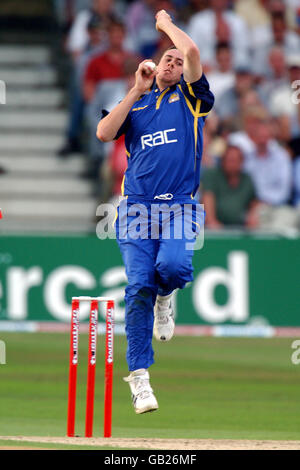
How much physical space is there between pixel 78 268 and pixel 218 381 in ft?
10.8

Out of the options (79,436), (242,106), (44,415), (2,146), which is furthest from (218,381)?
(2,146)

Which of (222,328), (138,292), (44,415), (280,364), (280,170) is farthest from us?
(280,170)

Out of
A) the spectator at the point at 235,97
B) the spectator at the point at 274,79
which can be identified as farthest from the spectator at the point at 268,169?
the spectator at the point at 274,79

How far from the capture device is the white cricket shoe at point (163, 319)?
31.6 ft

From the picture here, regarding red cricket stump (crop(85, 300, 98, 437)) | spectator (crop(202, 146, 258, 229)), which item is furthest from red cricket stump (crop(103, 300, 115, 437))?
spectator (crop(202, 146, 258, 229))

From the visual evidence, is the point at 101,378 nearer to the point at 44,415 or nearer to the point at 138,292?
the point at 44,415

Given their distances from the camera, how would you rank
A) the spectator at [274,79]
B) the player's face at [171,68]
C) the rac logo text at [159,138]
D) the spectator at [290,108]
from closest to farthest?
the rac logo text at [159,138] → the player's face at [171,68] → the spectator at [290,108] → the spectator at [274,79]

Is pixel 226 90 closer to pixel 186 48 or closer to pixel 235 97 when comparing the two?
pixel 235 97

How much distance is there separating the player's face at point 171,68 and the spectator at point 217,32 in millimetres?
9446

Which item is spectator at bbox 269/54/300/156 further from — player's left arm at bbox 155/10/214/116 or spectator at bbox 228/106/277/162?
player's left arm at bbox 155/10/214/116

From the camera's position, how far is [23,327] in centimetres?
1564

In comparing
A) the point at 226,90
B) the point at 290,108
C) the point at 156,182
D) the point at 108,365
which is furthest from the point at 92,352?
the point at 290,108

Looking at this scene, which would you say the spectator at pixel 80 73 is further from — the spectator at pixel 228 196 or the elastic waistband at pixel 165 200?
the elastic waistband at pixel 165 200

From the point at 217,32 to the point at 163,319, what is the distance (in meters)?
10.1
